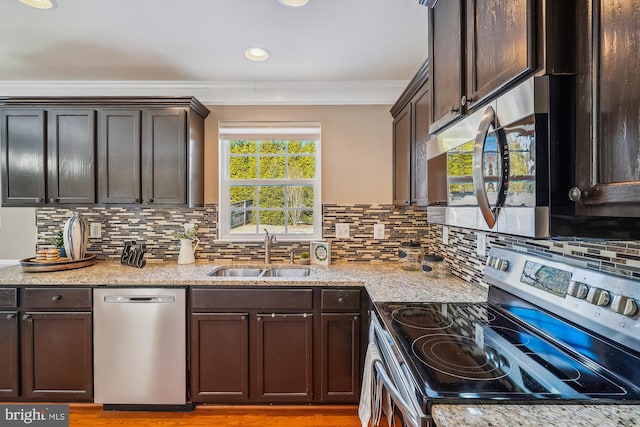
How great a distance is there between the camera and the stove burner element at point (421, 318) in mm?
1303

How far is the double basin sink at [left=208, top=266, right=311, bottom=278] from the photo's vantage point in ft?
8.35

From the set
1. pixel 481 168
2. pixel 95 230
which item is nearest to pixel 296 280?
pixel 481 168

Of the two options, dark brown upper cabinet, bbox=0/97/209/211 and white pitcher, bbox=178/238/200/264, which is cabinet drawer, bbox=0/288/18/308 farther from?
white pitcher, bbox=178/238/200/264

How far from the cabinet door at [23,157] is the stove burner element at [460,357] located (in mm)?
2905

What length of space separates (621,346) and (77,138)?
3.26m

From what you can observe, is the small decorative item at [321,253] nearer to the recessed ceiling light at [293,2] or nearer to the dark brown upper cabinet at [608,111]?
the recessed ceiling light at [293,2]

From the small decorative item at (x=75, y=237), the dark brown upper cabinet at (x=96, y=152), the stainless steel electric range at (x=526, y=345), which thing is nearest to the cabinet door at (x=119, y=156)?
the dark brown upper cabinet at (x=96, y=152)

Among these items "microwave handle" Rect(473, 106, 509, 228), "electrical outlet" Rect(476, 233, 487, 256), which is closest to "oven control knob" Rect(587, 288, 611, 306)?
"microwave handle" Rect(473, 106, 509, 228)

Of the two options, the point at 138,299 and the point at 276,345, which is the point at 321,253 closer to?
the point at 276,345

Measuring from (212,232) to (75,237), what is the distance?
1007 millimetres

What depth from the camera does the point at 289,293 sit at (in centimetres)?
210

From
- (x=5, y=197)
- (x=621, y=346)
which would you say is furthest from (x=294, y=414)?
(x=5, y=197)

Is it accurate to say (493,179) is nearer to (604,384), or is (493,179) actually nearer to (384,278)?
(604,384)

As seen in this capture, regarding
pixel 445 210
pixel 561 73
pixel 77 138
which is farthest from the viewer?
pixel 77 138
